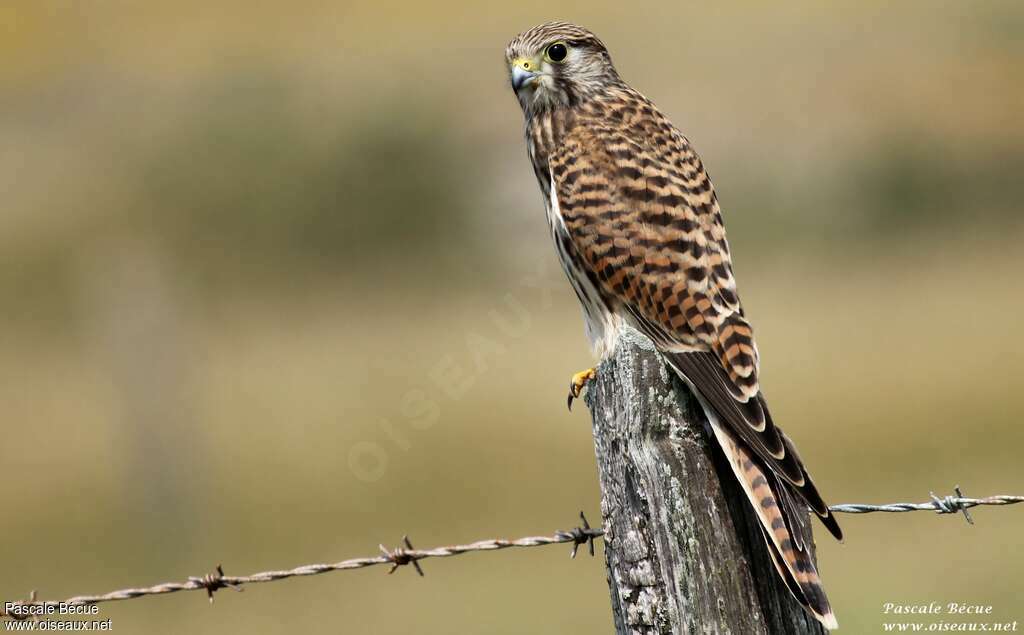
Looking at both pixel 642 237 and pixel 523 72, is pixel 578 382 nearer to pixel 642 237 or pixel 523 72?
pixel 642 237

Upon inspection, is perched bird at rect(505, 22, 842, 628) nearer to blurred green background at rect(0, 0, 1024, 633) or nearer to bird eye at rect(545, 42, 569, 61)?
bird eye at rect(545, 42, 569, 61)

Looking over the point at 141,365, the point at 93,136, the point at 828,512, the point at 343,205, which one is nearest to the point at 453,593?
the point at 141,365

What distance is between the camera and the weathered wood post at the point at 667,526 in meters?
3.49

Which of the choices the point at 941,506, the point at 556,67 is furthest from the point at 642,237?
the point at 941,506

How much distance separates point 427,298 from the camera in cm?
1741

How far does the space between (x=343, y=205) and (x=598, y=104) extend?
42.8 feet

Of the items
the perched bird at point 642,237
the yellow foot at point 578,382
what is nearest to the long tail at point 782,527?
the perched bird at point 642,237

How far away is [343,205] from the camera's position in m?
18.6

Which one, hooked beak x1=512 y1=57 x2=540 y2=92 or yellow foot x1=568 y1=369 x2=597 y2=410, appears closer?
yellow foot x1=568 y1=369 x2=597 y2=410

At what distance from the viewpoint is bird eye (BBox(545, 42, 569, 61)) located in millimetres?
6023

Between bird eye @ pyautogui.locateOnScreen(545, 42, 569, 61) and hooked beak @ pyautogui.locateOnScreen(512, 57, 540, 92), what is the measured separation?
70 mm

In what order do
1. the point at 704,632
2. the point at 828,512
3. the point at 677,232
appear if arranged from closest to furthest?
the point at 704,632, the point at 828,512, the point at 677,232

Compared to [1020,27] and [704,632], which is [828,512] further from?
[1020,27]

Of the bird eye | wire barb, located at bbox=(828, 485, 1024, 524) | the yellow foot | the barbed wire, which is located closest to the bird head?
the bird eye
